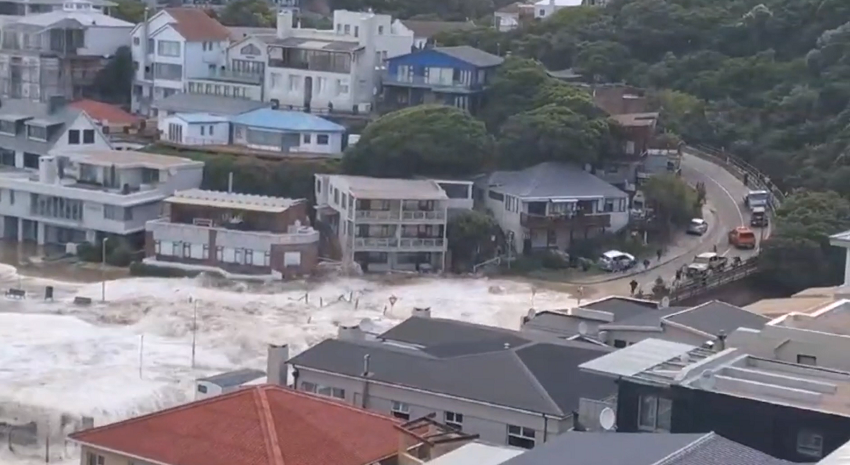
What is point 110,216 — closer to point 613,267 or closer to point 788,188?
point 613,267

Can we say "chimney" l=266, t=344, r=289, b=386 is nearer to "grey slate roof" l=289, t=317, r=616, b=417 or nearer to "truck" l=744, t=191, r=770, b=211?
"grey slate roof" l=289, t=317, r=616, b=417

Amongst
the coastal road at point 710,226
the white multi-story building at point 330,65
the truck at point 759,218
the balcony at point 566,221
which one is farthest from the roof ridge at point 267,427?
the white multi-story building at point 330,65

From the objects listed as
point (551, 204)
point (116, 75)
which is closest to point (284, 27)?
point (116, 75)

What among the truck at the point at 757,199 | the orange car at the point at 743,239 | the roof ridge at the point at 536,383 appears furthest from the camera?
the truck at the point at 757,199

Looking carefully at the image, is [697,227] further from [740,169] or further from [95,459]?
[95,459]

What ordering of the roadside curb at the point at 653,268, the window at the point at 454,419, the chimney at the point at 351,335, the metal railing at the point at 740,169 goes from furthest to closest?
the metal railing at the point at 740,169 < the roadside curb at the point at 653,268 < the chimney at the point at 351,335 < the window at the point at 454,419

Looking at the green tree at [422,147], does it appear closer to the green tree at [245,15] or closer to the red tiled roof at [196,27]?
the red tiled roof at [196,27]

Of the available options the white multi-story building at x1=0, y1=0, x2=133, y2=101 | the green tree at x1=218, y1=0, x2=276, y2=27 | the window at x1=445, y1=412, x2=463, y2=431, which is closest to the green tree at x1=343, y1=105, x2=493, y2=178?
the white multi-story building at x1=0, y1=0, x2=133, y2=101
